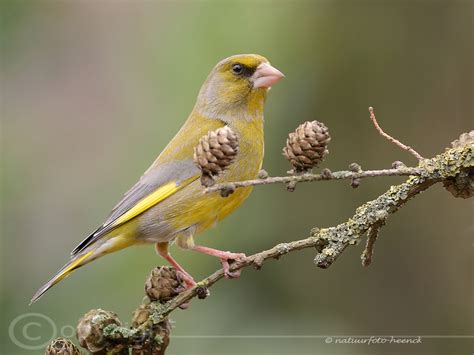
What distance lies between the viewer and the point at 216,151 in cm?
160

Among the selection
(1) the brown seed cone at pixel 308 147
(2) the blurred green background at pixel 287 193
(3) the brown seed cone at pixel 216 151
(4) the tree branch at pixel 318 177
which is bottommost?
(2) the blurred green background at pixel 287 193

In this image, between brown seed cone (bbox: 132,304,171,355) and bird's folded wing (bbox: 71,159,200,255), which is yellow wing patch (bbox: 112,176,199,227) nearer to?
bird's folded wing (bbox: 71,159,200,255)

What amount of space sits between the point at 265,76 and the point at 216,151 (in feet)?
4.10

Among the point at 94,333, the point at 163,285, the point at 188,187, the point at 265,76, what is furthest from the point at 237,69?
the point at 94,333

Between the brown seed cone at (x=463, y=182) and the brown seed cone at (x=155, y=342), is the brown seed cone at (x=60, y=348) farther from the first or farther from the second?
the brown seed cone at (x=463, y=182)

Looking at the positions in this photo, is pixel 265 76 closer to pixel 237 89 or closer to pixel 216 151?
pixel 237 89

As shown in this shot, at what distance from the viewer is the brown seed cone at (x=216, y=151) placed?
159cm

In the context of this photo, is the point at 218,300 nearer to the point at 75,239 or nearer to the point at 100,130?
the point at 75,239

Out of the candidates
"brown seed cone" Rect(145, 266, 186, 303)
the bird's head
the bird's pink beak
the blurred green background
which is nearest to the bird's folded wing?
the bird's head

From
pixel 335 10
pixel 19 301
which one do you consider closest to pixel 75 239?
pixel 19 301

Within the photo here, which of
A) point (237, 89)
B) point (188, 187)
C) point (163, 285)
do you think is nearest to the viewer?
point (163, 285)

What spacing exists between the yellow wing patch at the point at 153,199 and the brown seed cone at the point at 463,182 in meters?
1.22

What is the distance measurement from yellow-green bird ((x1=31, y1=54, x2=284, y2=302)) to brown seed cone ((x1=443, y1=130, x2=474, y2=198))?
0.87 metres

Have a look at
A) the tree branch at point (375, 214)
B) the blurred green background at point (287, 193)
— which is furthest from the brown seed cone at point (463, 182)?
the blurred green background at point (287, 193)
